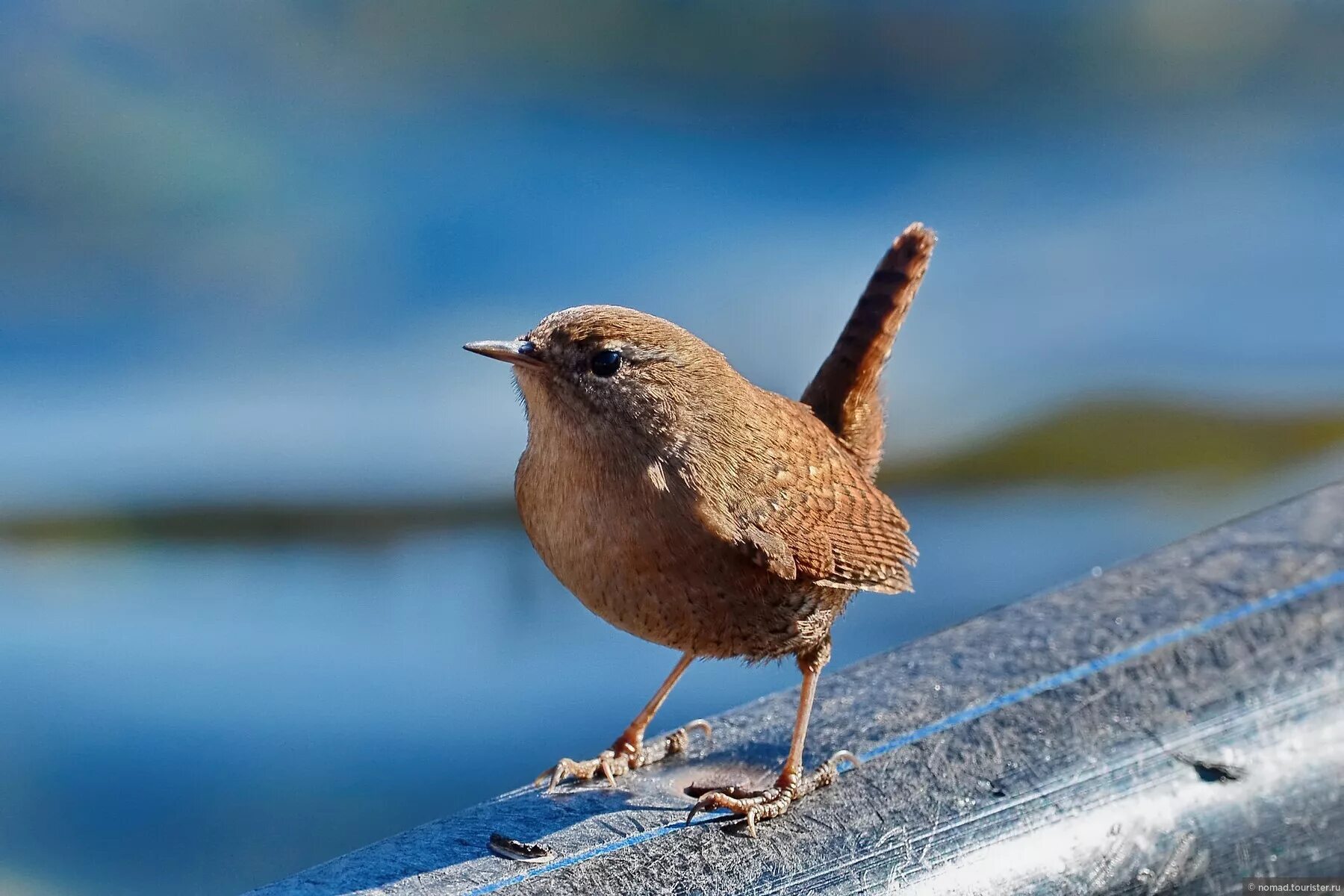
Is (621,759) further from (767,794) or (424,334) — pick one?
(424,334)

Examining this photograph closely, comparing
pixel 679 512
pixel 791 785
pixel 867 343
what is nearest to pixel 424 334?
pixel 867 343

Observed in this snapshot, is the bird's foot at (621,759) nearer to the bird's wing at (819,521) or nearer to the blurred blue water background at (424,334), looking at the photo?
the bird's wing at (819,521)

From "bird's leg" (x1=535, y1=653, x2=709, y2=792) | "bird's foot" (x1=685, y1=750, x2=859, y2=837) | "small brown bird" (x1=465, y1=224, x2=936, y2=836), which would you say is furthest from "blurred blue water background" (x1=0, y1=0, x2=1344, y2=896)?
"bird's foot" (x1=685, y1=750, x2=859, y2=837)

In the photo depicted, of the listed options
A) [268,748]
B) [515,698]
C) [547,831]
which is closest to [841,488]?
[547,831]

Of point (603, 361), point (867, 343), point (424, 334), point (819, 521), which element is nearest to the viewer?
point (603, 361)

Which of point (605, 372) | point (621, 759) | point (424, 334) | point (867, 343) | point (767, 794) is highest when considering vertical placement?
point (424, 334)

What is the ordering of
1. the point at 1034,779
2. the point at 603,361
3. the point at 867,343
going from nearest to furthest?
the point at 1034,779, the point at 603,361, the point at 867,343

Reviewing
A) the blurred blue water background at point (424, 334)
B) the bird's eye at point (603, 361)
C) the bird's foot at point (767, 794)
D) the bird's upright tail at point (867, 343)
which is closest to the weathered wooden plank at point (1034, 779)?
the bird's foot at point (767, 794)

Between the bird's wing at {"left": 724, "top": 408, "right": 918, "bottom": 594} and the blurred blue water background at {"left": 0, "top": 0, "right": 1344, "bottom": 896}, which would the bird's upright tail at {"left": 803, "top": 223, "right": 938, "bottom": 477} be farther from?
the blurred blue water background at {"left": 0, "top": 0, "right": 1344, "bottom": 896}

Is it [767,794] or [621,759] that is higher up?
[621,759]
